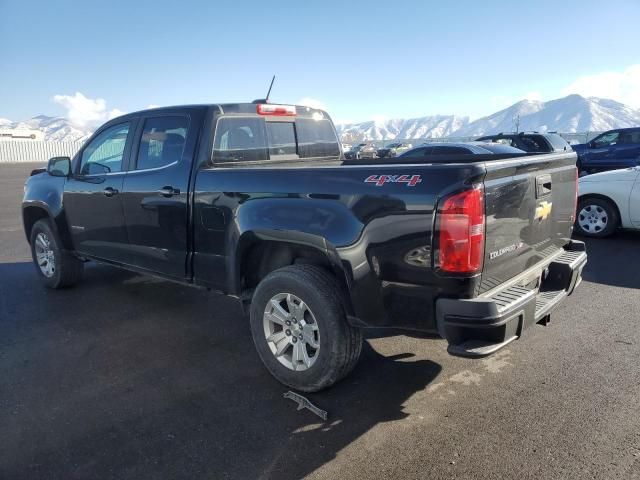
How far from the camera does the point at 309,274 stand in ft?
10.2

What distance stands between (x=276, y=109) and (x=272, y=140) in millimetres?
295

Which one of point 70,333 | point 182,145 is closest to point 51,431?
point 70,333

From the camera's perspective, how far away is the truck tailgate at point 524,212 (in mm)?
2635

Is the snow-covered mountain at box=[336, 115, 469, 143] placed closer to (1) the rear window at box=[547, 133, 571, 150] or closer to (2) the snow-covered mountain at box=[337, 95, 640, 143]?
(2) the snow-covered mountain at box=[337, 95, 640, 143]

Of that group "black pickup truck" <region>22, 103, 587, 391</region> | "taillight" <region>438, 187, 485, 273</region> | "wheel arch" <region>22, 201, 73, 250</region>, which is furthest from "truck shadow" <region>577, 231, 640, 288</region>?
"wheel arch" <region>22, 201, 73, 250</region>

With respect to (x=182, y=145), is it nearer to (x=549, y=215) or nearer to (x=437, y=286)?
(x=437, y=286)

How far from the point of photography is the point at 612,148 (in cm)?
1502

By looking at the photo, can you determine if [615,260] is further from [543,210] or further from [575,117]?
[575,117]

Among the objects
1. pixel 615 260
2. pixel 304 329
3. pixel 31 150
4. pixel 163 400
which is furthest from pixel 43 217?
pixel 31 150

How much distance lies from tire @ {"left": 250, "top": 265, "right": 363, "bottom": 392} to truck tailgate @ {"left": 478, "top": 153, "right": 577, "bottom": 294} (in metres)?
0.92

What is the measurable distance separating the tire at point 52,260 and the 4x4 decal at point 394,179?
4.12 m

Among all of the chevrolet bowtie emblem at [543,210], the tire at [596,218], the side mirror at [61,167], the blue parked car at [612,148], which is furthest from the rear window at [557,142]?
the side mirror at [61,167]

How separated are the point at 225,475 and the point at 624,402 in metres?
2.51

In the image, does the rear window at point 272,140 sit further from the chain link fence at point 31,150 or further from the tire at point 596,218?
the chain link fence at point 31,150
